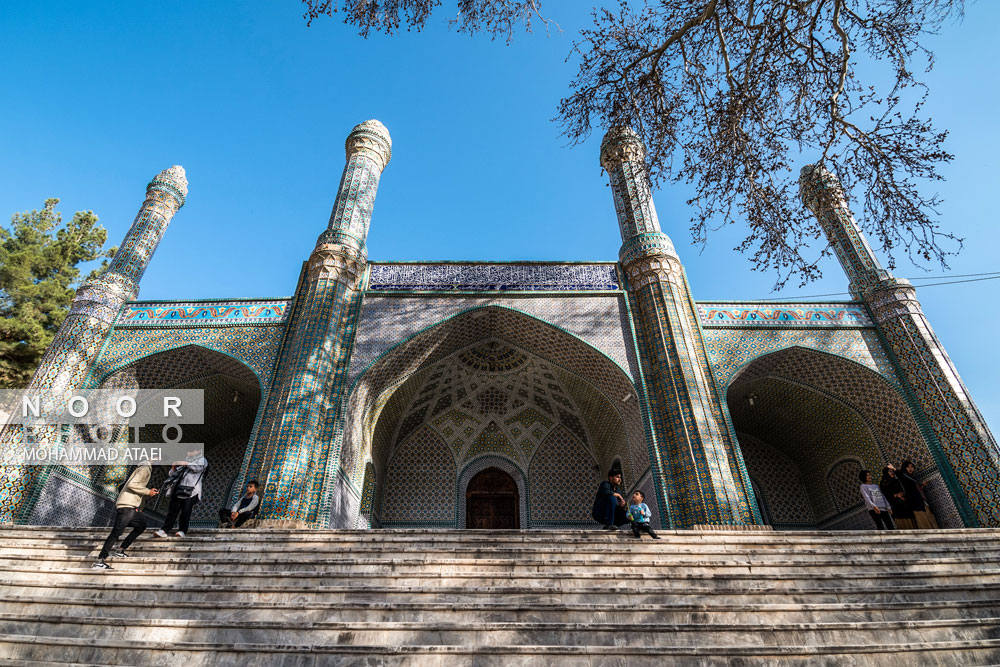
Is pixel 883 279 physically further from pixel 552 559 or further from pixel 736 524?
pixel 552 559

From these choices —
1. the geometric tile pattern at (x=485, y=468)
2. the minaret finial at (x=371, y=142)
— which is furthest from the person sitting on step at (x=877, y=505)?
the minaret finial at (x=371, y=142)

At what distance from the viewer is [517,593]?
355 centimetres

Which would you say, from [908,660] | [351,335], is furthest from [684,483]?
[351,335]

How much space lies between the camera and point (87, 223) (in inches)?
475

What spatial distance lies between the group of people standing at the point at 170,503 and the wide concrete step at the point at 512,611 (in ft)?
2.01

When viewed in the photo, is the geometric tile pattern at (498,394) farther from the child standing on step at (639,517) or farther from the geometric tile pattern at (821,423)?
the child standing on step at (639,517)

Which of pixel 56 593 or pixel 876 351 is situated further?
pixel 876 351

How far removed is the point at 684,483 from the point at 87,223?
1317cm

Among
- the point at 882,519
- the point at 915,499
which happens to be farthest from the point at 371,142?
the point at 915,499

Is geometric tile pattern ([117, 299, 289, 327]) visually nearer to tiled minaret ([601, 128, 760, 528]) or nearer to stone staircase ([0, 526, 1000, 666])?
stone staircase ([0, 526, 1000, 666])

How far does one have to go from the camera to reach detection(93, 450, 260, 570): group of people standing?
421 centimetres

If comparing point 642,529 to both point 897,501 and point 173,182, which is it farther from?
point 173,182

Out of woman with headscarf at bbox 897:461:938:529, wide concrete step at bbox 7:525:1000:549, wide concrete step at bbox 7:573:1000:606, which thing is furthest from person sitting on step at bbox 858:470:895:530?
wide concrete step at bbox 7:573:1000:606

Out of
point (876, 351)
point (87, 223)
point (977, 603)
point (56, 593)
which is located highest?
point (87, 223)
